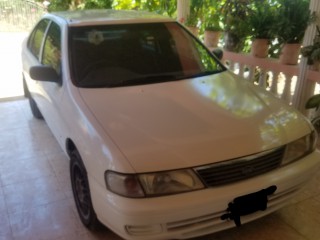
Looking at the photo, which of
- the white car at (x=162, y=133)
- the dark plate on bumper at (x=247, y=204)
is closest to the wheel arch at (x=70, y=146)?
the white car at (x=162, y=133)

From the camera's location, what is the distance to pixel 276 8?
400cm

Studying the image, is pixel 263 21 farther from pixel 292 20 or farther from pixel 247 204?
pixel 247 204

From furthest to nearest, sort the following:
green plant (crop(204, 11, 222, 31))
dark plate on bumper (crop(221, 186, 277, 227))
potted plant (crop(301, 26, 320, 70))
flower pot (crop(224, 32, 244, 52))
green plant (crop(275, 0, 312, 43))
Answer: green plant (crop(204, 11, 222, 31)) < flower pot (crop(224, 32, 244, 52)) < green plant (crop(275, 0, 312, 43)) < potted plant (crop(301, 26, 320, 70)) < dark plate on bumper (crop(221, 186, 277, 227))

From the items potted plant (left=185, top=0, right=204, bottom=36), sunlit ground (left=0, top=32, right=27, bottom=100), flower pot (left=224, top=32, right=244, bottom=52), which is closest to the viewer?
flower pot (left=224, top=32, right=244, bottom=52)

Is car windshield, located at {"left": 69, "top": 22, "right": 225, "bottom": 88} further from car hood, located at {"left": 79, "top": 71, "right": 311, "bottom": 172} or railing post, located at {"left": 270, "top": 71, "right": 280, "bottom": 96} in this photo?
railing post, located at {"left": 270, "top": 71, "right": 280, "bottom": 96}

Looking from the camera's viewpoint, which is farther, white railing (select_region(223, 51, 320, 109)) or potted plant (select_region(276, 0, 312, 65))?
white railing (select_region(223, 51, 320, 109))

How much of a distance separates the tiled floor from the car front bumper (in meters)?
0.40

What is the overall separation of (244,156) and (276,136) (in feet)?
0.98

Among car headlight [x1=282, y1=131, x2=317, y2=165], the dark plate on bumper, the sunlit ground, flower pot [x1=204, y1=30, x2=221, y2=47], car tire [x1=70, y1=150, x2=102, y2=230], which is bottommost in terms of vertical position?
the sunlit ground

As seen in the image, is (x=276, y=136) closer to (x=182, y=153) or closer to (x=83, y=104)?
(x=182, y=153)

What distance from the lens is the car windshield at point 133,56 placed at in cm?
253

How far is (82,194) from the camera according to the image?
2359mm

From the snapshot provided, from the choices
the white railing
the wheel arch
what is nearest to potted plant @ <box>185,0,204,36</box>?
the white railing

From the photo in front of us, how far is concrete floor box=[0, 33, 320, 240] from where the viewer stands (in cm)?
231
